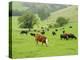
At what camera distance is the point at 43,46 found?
178 centimetres

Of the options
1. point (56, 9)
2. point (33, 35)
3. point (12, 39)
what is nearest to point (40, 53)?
point (33, 35)

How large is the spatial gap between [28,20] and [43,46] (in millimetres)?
262

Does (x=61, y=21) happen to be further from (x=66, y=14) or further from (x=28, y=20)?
(x=28, y=20)

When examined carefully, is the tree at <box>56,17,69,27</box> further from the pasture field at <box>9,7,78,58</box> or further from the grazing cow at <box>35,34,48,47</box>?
the grazing cow at <box>35,34,48,47</box>

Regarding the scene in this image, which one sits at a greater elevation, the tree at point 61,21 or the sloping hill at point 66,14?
the sloping hill at point 66,14

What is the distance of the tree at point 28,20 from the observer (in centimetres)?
171

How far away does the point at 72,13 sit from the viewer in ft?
6.19

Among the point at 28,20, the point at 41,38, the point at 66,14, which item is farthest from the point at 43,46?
the point at 66,14

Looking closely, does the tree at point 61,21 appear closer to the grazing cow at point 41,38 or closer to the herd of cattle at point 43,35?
the herd of cattle at point 43,35

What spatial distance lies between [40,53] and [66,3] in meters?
0.52

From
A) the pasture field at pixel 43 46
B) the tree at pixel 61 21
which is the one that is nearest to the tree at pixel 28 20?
the pasture field at pixel 43 46

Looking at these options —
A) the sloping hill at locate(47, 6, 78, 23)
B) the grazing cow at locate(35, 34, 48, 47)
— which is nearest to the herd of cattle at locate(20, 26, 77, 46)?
the grazing cow at locate(35, 34, 48, 47)

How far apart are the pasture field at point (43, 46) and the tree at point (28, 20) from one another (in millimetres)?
45

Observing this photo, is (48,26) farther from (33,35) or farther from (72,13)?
(72,13)
